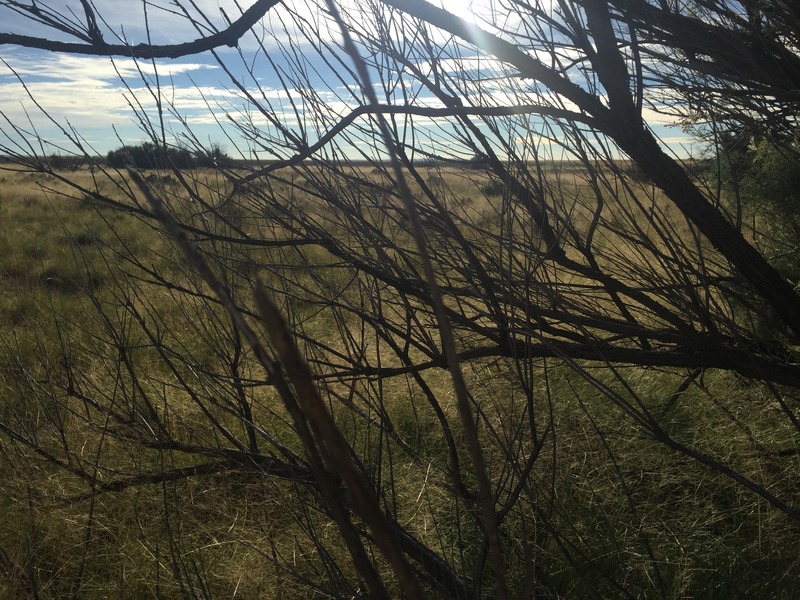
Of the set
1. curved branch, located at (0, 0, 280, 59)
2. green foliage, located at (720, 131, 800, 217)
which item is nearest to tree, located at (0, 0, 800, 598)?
curved branch, located at (0, 0, 280, 59)

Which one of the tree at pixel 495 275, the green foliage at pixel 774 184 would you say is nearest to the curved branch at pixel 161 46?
the tree at pixel 495 275

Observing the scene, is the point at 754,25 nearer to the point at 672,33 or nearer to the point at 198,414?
the point at 672,33

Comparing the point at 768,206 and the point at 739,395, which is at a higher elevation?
the point at 768,206

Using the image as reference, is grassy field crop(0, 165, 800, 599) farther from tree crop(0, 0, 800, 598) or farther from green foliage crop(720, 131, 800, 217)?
green foliage crop(720, 131, 800, 217)

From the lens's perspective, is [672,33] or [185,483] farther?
[185,483]

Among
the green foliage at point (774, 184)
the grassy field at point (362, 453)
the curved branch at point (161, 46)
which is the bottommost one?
the grassy field at point (362, 453)

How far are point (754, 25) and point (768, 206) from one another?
8.48 ft

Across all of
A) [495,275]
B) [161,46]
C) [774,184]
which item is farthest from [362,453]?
[774,184]

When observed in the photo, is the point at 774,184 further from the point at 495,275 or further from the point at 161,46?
the point at 161,46

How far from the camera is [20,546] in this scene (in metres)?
2.48

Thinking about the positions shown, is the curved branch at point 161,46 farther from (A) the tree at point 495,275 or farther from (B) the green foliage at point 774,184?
(B) the green foliage at point 774,184

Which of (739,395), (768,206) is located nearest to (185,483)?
(739,395)

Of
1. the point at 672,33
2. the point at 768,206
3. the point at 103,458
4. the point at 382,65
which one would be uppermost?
the point at 672,33

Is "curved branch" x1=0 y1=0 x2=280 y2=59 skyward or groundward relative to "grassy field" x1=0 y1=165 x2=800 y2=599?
skyward
